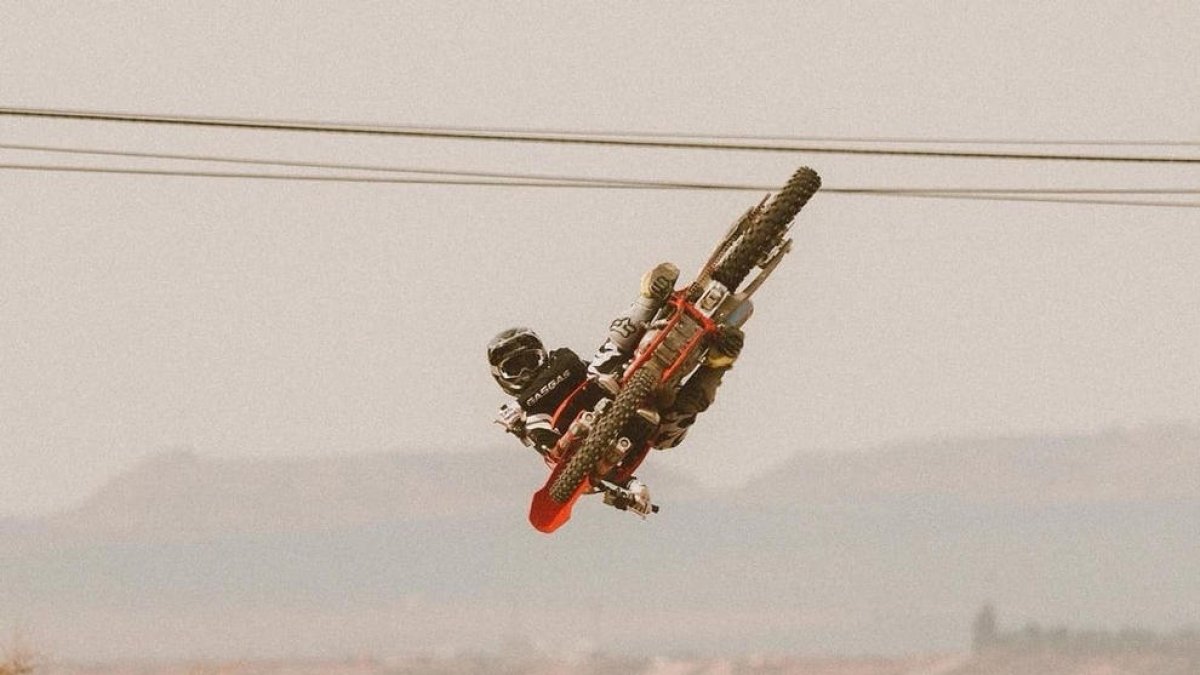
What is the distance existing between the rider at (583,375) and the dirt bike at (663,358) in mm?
183

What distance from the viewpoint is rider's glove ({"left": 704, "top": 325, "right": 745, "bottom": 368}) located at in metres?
35.6

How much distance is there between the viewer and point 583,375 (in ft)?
121

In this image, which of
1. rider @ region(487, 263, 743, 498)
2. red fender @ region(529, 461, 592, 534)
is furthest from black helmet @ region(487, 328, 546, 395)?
red fender @ region(529, 461, 592, 534)

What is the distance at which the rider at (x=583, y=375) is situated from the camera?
1412 inches

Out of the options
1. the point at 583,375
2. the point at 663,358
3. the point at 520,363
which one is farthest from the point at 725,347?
the point at 520,363

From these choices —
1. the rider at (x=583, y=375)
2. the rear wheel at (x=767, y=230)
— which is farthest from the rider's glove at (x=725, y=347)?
the rear wheel at (x=767, y=230)

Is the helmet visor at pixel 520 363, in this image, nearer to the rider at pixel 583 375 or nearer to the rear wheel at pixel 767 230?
the rider at pixel 583 375

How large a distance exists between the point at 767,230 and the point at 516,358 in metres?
4.36

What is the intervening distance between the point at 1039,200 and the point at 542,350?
310 inches

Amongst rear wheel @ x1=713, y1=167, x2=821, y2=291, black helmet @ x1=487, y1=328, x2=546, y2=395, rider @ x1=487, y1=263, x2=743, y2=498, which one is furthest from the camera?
black helmet @ x1=487, y1=328, x2=546, y2=395

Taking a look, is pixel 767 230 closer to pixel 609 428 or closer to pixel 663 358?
pixel 663 358

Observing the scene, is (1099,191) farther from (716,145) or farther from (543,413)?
(543,413)

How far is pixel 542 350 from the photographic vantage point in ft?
121

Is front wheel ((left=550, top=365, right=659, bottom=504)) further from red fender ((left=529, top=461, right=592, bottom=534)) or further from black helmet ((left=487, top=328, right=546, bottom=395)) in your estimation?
black helmet ((left=487, top=328, right=546, bottom=395))
